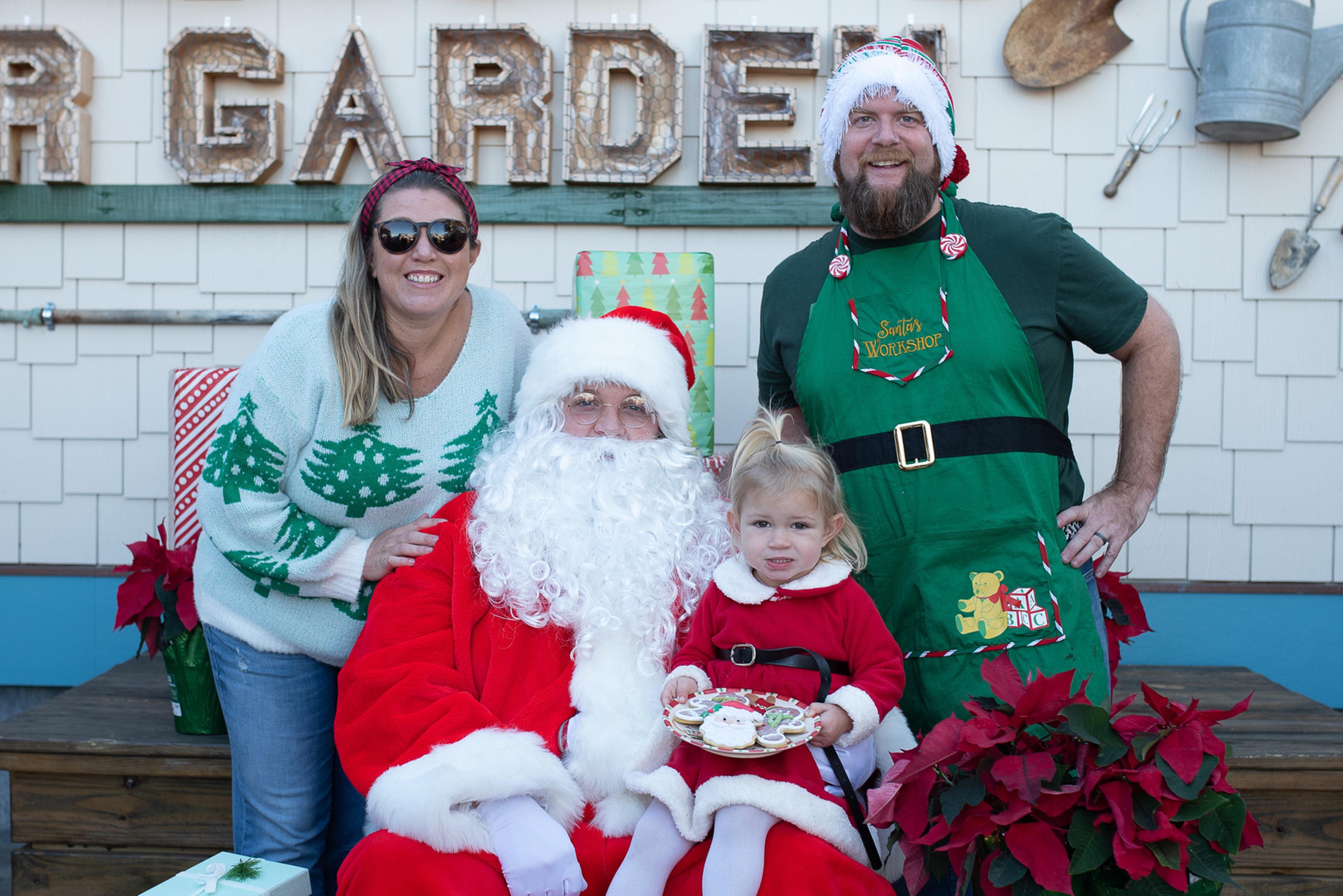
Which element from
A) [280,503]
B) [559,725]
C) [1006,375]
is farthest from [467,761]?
[1006,375]

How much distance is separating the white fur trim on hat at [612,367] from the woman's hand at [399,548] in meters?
0.41

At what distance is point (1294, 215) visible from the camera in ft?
11.9

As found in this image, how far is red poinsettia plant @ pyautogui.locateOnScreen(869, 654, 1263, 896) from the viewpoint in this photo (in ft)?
5.74

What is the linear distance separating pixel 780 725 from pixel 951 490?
2.33 ft

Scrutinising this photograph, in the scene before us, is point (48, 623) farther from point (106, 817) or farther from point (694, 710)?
point (694, 710)

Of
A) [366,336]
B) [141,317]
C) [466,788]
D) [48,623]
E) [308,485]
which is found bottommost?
[48,623]

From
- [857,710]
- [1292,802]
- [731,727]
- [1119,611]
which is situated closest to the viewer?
[731,727]

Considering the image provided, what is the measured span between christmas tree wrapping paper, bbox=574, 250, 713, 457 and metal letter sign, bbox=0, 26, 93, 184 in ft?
6.65

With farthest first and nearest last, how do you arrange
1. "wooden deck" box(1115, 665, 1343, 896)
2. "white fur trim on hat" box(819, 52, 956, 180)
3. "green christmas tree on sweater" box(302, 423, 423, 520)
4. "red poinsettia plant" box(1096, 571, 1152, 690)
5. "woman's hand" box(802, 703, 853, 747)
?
"red poinsettia plant" box(1096, 571, 1152, 690) < "wooden deck" box(1115, 665, 1343, 896) < "green christmas tree on sweater" box(302, 423, 423, 520) < "white fur trim on hat" box(819, 52, 956, 180) < "woman's hand" box(802, 703, 853, 747)

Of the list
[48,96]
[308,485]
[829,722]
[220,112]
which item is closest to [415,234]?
[308,485]

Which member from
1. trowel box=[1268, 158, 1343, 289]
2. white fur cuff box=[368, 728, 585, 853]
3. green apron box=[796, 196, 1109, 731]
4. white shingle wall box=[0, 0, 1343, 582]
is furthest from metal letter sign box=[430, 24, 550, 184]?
trowel box=[1268, 158, 1343, 289]

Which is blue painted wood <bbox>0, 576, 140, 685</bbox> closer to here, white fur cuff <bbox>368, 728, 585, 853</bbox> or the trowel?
white fur cuff <bbox>368, 728, 585, 853</bbox>

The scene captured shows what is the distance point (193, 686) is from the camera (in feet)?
9.29

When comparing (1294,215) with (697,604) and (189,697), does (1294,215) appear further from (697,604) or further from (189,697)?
(189,697)
